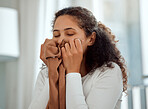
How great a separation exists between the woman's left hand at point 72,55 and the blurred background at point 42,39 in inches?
16.8

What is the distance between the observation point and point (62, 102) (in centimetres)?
117

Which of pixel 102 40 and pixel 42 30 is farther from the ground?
pixel 42 30

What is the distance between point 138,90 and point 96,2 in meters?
0.73

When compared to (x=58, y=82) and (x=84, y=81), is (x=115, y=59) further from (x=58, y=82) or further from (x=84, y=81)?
(x=58, y=82)

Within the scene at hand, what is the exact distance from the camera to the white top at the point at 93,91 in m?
1.09

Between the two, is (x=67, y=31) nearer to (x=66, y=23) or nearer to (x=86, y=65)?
(x=66, y=23)

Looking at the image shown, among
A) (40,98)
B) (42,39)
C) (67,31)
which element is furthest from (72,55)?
(42,39)

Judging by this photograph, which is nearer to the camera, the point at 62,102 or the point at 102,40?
the point at 62,102

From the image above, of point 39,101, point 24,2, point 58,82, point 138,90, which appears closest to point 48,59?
point 58,82

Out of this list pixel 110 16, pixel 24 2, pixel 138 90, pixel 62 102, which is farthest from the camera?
pixel 24 2

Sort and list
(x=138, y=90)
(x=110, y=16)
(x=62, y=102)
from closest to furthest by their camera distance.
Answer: (x=62, y=102) < (x=138, y=90) < (x=110, y=16)

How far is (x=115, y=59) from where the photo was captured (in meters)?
1.34

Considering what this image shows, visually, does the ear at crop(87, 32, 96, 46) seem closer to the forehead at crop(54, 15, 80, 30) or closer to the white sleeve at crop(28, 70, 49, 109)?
the forehead at crop(54, 15, 80, 30)

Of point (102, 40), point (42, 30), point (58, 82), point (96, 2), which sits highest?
point (96, 2)
